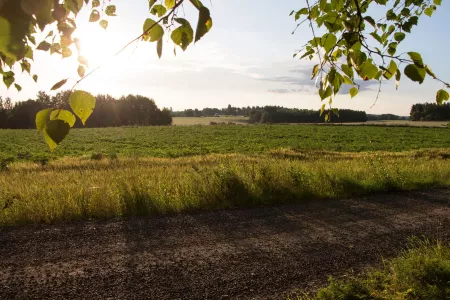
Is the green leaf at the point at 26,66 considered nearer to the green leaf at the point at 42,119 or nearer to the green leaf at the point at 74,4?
the green leaf at the point at 74,4

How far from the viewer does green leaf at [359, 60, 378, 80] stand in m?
2.00

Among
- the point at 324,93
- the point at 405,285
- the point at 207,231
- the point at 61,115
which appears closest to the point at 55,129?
the point at 61,115

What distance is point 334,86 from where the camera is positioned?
7.67ft

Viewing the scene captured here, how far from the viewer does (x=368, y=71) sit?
2.02 m

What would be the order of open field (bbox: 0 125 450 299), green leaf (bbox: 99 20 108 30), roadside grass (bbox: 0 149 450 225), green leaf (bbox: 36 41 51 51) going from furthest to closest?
roadside grass (bbox: 0 149 450 225)
open field (bbox: 0 125 450 299)
green leaf (bbox: 99 20 108 30)
green leaf (bbox: 36 41 51 51)

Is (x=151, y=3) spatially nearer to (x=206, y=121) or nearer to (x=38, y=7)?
(x=38, y=7)

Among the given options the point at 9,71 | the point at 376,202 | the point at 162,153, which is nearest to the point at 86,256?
the point at 9,71

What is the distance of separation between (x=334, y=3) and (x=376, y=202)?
22.3 feet

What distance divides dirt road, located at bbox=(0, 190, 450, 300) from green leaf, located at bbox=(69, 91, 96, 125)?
3.38m

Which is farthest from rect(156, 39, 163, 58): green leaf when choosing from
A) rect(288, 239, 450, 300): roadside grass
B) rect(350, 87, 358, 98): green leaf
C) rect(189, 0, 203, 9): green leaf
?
rect(288, 239, 450, 300): roadside grass

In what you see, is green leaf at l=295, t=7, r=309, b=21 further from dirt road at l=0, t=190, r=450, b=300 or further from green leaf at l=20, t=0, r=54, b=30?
dirt road at l=0, t=190, r=450, b=300

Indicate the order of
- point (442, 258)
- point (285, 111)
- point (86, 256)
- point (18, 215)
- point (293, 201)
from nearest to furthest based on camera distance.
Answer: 1. point (442, 258)
2. point (86, 256)
3. point (18, 215)
4. point (293, 201)
5. point (285, 111)

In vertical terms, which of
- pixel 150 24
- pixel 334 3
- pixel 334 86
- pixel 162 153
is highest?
pixel 334 3

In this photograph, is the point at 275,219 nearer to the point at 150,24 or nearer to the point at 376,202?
the point at 376,202
